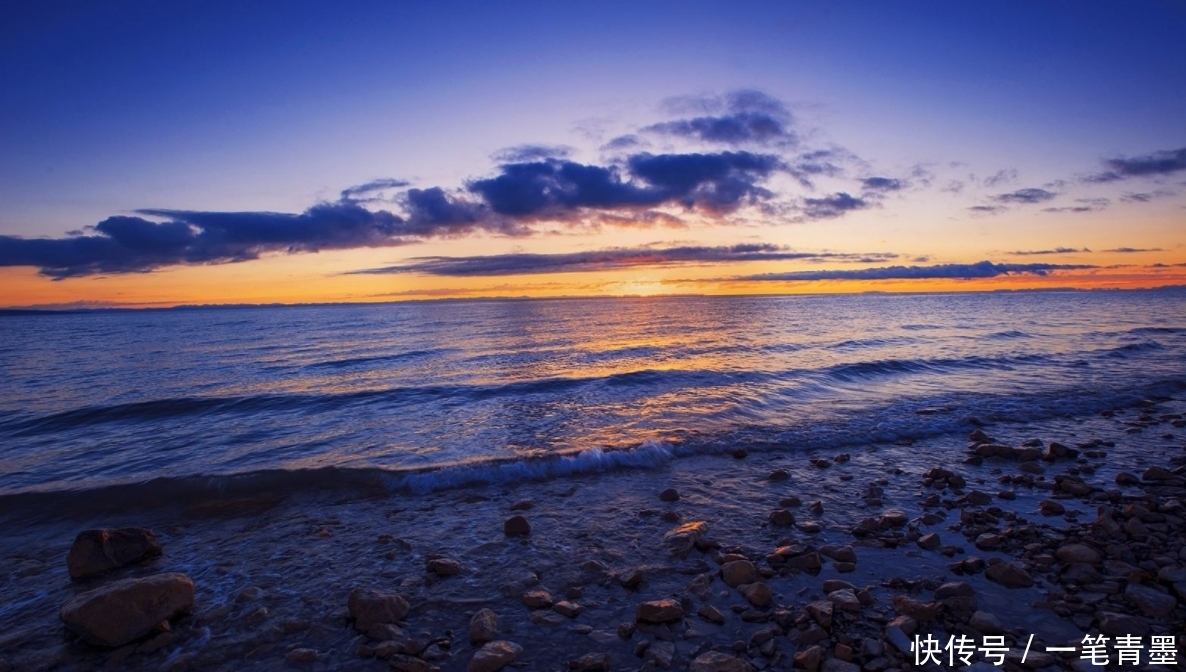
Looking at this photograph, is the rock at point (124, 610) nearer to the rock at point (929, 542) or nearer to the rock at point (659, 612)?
the rock at point (659, 612)

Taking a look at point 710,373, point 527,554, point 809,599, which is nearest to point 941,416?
point 710,373

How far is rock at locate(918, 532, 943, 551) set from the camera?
7603 mm

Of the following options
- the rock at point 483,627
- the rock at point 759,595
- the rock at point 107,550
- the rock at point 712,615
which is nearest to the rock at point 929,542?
the rock at point 759,595

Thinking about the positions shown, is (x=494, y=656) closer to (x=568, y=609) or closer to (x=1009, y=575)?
(x=568, y=609)

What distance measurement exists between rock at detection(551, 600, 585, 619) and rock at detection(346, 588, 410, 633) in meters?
1.84

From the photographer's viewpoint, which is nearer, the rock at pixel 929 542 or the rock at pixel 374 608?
the rock at pixel 374 608

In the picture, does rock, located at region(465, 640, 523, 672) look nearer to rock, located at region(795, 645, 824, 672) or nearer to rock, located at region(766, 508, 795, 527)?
rock, located at region(795, 645, 824, 672)

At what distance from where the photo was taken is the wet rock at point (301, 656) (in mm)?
5605

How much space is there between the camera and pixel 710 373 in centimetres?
2638

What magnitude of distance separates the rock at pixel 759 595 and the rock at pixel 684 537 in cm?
140

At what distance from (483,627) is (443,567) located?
172cm

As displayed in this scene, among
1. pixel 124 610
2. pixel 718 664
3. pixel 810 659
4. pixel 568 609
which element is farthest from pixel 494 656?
pixel 124 610

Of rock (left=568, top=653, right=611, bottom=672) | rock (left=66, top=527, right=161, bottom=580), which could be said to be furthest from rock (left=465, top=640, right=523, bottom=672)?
rock (left=66, top=527, right=161, bottom=580)

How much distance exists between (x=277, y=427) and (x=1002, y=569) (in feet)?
64.7
